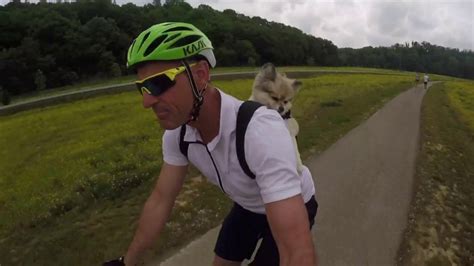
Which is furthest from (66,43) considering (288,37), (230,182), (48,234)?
(230,182)

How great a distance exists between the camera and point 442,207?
7887mm

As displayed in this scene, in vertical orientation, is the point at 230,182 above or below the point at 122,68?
above

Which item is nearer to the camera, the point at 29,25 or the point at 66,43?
the point at 66,43

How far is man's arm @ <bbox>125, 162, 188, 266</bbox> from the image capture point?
260cm

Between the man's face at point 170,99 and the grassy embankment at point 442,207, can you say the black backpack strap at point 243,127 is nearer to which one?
the man's face at point 170,99

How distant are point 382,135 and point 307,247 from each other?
45.0 feet

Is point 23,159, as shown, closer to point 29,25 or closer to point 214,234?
point 214,234

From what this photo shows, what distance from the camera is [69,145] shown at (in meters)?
14.5

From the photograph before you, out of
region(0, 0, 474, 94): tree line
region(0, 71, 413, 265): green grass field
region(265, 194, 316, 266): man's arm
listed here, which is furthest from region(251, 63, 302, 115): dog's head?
region(0, 0, 474, 94): tree line

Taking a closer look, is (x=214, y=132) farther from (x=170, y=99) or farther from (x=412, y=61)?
(x=412, y=61)

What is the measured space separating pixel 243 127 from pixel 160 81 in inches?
16.9

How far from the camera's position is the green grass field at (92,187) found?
6.17 meters

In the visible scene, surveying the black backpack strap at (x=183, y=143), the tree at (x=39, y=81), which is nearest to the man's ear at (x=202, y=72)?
the black backpack strap at (x=183, y=143)

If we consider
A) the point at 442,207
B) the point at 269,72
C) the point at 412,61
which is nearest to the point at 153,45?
the point at 269,72
